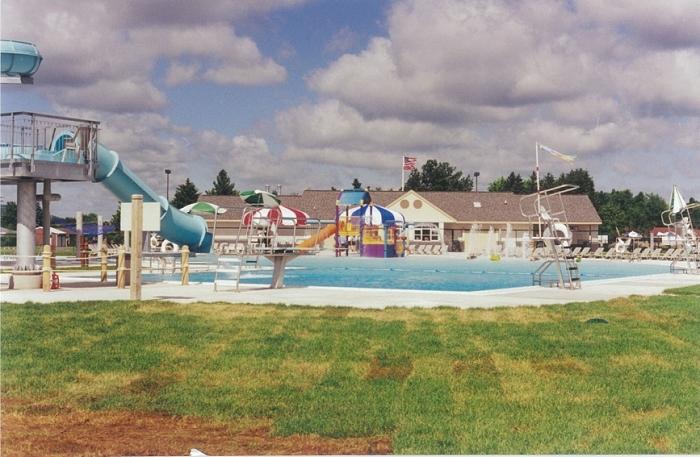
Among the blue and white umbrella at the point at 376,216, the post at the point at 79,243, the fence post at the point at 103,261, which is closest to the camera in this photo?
the fence post at the point at 103,261

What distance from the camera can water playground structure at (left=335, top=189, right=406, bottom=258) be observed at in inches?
1699

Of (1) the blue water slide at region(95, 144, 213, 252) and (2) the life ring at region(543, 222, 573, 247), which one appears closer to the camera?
(2) the life ring at region(543, 222, 573, 247)

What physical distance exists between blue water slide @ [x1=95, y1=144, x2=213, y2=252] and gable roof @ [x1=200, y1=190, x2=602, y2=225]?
29.5 metres

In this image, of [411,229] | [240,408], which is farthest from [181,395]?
[411,229]

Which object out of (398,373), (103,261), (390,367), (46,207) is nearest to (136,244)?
(103,261)

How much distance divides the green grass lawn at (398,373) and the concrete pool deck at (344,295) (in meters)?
2.02

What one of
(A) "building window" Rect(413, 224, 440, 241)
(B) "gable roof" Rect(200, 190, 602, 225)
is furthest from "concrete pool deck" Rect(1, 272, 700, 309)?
(B) "gable roof" Rect(200, 190, 602, 225)

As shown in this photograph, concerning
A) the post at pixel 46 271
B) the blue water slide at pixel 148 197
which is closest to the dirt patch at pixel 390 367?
the post at pixel 46 271

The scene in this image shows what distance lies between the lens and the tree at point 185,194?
250 ft

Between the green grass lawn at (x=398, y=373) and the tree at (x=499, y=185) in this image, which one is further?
the tree at (x=499, y=185)

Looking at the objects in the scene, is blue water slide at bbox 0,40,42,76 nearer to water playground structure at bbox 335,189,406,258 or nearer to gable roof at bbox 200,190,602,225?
water playground structure at bbox 335,189,406,258

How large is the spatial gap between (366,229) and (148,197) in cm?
2016

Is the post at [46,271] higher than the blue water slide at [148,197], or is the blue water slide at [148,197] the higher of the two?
the blue water slide at [148,197]

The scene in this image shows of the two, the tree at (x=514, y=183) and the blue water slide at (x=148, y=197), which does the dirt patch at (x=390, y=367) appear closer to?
the blue water slide at (x=148, y=197)
